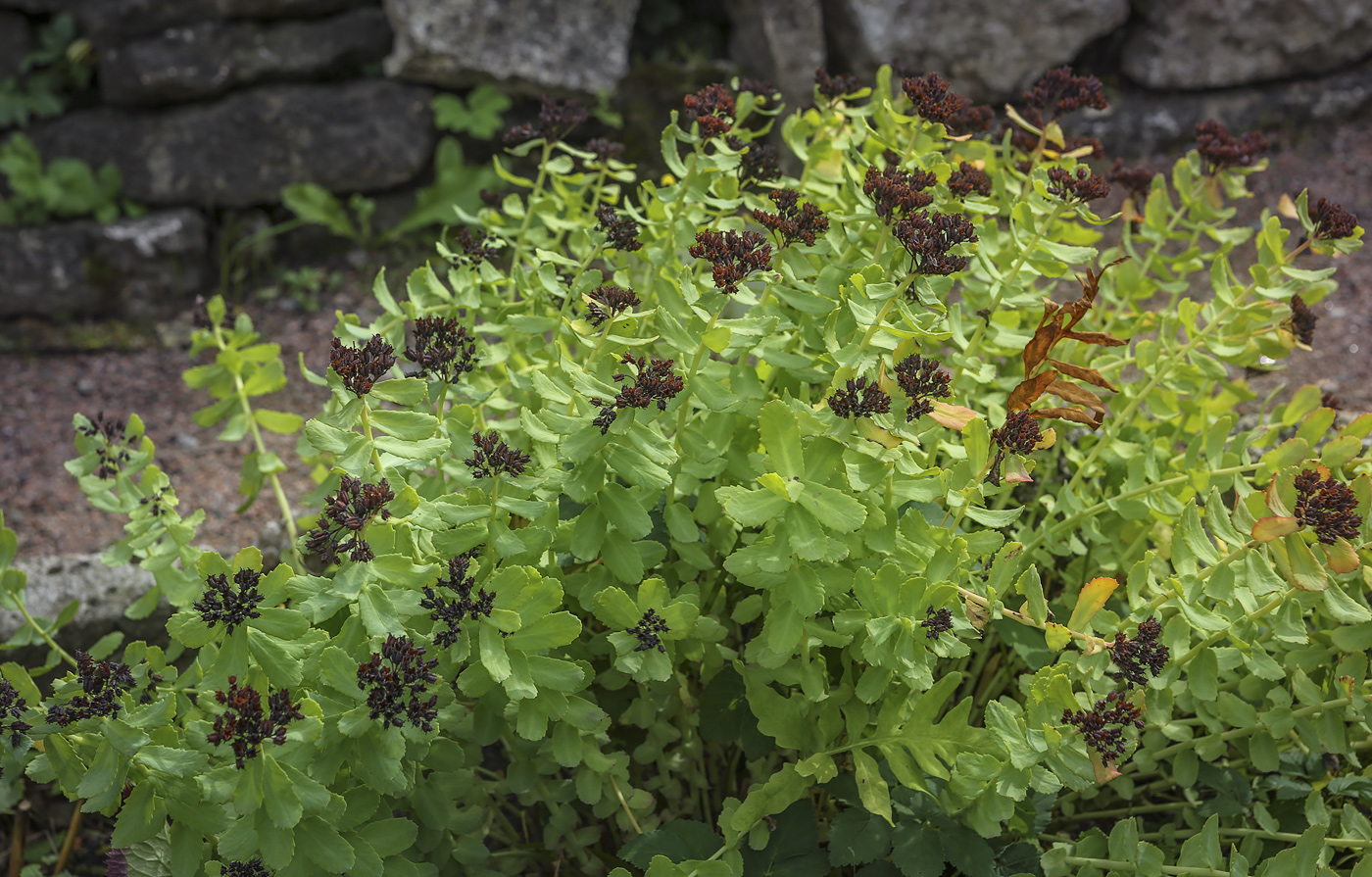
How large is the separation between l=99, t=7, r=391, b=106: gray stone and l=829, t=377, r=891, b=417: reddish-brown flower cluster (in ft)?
12.3

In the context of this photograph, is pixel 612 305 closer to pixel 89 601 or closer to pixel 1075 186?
pixel 1075 186

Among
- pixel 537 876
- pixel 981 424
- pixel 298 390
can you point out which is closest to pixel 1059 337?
pixel 981 424

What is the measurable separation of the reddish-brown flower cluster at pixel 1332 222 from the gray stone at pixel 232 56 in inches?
148

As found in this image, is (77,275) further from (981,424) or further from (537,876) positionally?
(981,424)

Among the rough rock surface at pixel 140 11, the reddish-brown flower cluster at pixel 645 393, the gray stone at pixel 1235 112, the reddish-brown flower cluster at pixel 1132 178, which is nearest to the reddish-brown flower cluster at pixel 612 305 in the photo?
the reddish-brown flower cluster at pixel 645 393

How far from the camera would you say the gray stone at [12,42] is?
13.5 ft

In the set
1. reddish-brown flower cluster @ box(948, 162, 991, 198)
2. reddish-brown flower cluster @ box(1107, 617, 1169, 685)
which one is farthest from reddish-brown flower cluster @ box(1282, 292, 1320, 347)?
reddish-brown flower cluster @ box(1107, 617, 1169, 685)

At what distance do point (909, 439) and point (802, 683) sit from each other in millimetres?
371

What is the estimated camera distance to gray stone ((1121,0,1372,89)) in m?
4.46

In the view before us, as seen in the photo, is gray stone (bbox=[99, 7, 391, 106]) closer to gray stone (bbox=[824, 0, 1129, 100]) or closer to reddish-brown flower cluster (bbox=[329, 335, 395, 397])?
gray stone (bbox=[824, 0, 1129, 100])

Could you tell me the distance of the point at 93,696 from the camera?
1323 mm

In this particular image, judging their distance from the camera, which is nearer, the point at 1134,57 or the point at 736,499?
the point at 736,499

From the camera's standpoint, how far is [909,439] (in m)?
1.32

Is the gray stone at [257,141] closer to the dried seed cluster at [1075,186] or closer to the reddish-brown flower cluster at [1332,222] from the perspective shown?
the dried seed cluster at [1075,186]
